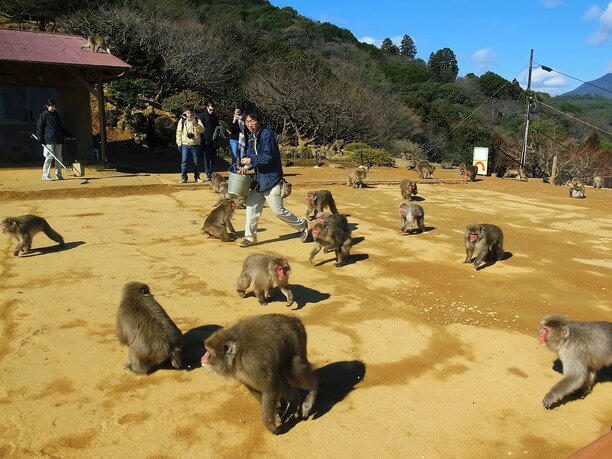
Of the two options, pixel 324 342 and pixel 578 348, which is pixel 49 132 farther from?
pixel 578 348

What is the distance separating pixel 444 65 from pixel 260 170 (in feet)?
223

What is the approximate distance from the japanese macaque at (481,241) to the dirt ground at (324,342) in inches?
10.1

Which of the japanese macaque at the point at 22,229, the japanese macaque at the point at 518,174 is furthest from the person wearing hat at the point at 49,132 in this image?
the japanese macaque at the point at 518,174

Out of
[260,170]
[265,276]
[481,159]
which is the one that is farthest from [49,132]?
[481,159]

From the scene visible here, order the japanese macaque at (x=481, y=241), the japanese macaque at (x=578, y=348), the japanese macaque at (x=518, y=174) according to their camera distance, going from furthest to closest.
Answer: the japanese macaque at (x=518, y=174) < the japanese macaque at (x=481, y=241) < the japanese macaque at (x=578, y=348)

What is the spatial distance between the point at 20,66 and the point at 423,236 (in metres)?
13.2

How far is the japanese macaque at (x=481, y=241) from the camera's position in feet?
24.2

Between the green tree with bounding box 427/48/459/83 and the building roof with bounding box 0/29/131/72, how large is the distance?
168ft

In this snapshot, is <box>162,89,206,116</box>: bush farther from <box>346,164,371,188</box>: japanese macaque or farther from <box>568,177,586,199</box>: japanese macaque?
<box>568,177,586,199</box>: japanese macaque

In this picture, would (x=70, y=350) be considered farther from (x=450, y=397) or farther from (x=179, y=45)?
(x=179, y=45)

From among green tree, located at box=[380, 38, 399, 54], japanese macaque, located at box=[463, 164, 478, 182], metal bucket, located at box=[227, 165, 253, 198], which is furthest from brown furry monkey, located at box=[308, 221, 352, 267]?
green tree, located at box=[380, 38, 399, 54]

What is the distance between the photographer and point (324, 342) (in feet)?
15.8

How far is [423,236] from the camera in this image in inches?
369

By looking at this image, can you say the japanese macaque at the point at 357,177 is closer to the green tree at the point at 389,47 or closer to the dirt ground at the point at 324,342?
the dirt ground at the point at 324,342
